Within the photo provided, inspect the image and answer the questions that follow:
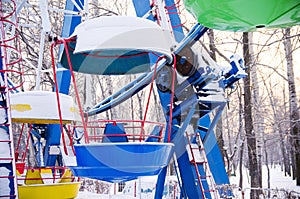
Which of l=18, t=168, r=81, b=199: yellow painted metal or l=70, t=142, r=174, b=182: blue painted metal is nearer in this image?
l=70, t=142, r=174, b=182: blue painted metal

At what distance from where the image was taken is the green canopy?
1122 millimetres

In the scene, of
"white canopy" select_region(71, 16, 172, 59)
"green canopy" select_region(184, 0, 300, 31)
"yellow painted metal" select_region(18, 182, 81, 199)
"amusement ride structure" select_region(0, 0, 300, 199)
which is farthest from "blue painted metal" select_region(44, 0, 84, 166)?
"green canopy" select_region(184, 0, 300, 31)

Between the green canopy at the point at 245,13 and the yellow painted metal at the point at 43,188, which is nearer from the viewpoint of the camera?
the green canopy at the point at 245,13

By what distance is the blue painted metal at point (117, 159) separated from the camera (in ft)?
8.61

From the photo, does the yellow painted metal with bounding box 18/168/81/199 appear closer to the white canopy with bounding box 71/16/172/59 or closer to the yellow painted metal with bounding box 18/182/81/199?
the yellow painted metal with bounding box 18/182/81/199

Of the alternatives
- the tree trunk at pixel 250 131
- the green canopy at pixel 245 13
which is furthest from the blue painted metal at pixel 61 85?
the tree trunk at pixel 250 131

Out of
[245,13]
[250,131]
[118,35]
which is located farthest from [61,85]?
[250,131]

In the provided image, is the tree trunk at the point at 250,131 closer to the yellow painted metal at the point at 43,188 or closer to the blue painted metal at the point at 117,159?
the yellow painted metal at the point at 43,188

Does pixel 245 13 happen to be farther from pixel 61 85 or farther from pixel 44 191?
pixel 61 85

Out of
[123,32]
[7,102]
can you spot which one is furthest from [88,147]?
[7,102]

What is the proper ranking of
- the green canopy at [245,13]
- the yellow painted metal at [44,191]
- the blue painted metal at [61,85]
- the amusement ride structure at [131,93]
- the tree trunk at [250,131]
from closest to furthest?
1. the green canopy at [245,13]
2. the amusement ride structure at [131,93]
3. the yellow painted metal at [44,191]
4. the blue painted metal at [61,85]
5. the tree trunk at [250,131]

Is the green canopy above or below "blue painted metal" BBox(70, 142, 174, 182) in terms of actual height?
above

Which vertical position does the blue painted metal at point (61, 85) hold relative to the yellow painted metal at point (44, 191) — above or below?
above

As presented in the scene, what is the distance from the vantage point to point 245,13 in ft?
3.79
